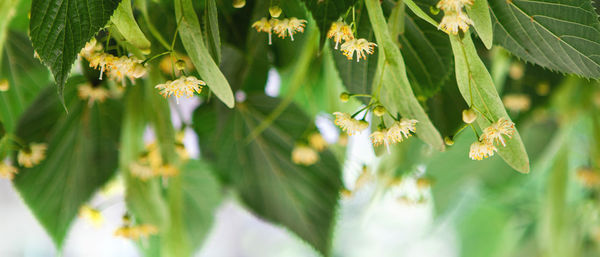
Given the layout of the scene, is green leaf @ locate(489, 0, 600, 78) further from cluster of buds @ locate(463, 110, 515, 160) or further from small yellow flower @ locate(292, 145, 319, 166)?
small yellow flower @ locate(292, 145, 319, 166)

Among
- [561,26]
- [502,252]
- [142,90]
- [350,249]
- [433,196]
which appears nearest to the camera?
[561,26]

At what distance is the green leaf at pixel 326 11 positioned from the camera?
0.82ft

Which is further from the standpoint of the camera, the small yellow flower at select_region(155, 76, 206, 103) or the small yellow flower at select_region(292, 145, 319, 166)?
the small yellow flower at select_region(292, 145, 319, 166)

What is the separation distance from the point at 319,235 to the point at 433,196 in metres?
0.25

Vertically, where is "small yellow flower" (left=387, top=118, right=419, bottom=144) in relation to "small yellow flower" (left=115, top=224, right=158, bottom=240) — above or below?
above

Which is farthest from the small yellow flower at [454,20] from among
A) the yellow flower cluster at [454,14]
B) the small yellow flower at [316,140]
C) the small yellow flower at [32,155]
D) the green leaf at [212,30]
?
the small yellow flower at [32,155]

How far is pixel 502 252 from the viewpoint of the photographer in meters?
0.88

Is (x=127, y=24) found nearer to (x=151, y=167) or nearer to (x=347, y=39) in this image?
(x=347, y=39)

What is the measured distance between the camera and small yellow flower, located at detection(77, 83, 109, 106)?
1.39 ft

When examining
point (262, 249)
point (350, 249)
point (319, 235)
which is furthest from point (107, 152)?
point (262, 249)

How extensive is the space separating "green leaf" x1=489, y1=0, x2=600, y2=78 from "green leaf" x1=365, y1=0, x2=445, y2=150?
0.20ft

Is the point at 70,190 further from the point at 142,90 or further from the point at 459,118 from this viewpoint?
the point at 459,118

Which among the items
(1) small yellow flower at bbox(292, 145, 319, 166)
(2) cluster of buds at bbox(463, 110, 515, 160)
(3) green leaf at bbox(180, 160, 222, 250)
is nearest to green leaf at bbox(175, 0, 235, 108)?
(2) cluster of buds at bbox(463, 110, 515, 160)

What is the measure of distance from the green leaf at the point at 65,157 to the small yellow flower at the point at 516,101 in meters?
0.42
